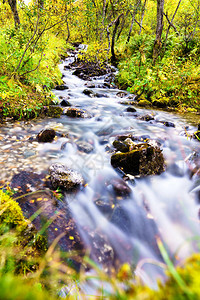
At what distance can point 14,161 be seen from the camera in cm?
336

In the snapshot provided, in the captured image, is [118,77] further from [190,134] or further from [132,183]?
[132,183]

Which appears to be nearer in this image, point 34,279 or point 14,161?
point 34,279

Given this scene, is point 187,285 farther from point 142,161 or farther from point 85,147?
point 85,147

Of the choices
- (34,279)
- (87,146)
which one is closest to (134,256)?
(34,279)

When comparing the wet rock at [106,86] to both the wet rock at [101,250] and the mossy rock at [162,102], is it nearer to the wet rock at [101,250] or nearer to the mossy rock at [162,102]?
the mossy rock at [162,102]

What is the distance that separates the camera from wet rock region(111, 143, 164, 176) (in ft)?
11.4

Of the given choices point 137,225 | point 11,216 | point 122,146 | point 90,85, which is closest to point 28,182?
point 11,216

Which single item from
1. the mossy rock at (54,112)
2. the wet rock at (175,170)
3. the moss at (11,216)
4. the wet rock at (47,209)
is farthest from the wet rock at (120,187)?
the mossy rock at (54,112)

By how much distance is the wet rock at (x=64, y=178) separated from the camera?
9.44ft

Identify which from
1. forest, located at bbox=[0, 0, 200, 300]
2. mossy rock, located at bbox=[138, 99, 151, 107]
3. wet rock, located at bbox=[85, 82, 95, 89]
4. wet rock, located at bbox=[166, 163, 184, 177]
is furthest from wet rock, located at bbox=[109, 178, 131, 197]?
wet rock, located at bbox=[85, 82, 95, 89]

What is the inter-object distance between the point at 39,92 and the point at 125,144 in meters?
4.07

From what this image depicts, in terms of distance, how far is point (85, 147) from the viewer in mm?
4625

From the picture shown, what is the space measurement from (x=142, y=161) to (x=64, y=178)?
1.65 metres

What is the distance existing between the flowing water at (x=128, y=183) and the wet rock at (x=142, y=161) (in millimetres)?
177
